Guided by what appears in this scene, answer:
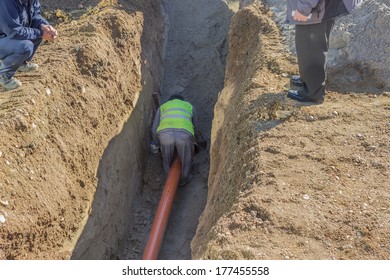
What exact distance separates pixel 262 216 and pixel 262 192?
1.00ft

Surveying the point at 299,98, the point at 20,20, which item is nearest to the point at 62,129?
the point at 20,20

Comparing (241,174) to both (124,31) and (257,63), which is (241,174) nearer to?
(257,63)

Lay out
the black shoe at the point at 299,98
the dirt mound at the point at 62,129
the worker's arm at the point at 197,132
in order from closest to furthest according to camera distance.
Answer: the dirt mound at the point at 62,129 < the black shoe at the point at 299,98 < the worker's arm at the point at 197,132

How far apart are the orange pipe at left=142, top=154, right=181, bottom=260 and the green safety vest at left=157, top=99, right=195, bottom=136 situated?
57 centimetres

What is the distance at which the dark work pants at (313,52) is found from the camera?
4.69 meters

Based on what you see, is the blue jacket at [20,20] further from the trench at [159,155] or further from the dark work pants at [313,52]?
the dark work pants at [313,52]

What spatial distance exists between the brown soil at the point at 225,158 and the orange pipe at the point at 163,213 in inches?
15.3

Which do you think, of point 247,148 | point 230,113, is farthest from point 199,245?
point 230,113

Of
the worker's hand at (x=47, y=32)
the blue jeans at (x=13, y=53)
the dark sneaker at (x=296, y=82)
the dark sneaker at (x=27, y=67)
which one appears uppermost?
the worker's hand at (x=47, y=32)

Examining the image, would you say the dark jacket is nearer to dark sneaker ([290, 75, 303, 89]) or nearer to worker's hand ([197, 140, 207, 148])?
dark sneaker ([290, 75, 303, 89])

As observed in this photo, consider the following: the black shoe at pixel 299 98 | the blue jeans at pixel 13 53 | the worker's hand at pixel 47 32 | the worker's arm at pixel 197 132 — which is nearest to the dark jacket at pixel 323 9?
the black shoe at pixel 299 98

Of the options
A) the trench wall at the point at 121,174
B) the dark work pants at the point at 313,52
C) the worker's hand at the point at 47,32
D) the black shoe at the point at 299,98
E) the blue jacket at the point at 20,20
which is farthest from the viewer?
the trench wall at the point at 121,174

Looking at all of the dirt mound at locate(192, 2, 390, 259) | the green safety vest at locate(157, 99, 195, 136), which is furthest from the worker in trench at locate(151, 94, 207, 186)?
the dirt mound at locate(192, 2, 390, 259)

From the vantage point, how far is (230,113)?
20.5ft
